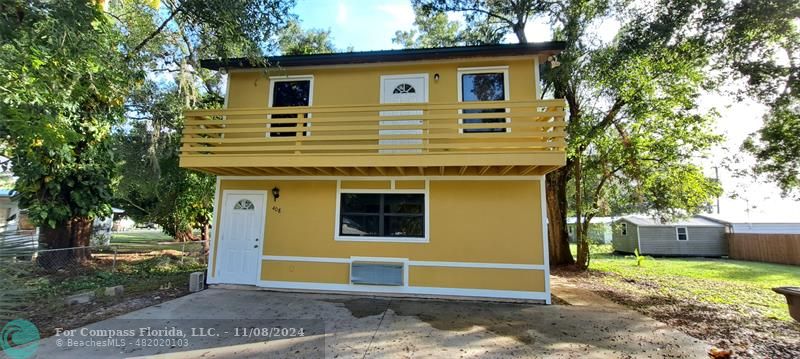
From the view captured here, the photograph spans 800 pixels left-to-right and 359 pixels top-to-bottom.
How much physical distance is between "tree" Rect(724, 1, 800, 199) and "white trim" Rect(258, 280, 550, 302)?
655 centimetres

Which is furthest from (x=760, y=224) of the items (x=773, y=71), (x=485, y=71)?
(x=485, y=71)

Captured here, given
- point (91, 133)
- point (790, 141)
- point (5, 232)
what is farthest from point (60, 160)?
point (790, 141)

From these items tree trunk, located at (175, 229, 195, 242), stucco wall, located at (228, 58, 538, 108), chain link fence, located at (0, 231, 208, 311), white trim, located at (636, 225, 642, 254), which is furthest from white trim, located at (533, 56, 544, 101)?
white trim, located at (636, 225, 642, 254)

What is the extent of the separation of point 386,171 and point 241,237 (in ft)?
11.9

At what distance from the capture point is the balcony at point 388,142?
6207 millimetres

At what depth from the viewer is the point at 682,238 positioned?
1945 cm

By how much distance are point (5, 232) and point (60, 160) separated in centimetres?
806

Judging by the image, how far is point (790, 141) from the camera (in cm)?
751

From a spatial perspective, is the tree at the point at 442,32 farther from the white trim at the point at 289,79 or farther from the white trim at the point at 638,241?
the white trim at the point at 638,241

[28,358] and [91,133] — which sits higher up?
[91,133]

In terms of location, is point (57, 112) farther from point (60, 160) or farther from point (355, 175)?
point (355, 175)

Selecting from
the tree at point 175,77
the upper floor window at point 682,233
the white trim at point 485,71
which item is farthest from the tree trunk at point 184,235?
the upper floor window at point 682,233

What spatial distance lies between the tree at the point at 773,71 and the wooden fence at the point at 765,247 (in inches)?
426

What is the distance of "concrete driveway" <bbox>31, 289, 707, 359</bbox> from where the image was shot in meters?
4.31
